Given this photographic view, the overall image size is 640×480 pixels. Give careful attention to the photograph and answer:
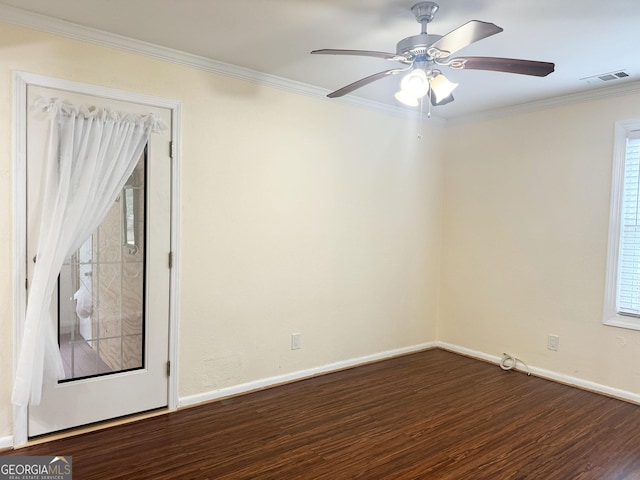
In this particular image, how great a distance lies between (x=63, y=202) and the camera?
262cm

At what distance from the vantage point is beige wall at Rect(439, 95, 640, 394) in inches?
149

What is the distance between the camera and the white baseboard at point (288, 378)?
3344mm

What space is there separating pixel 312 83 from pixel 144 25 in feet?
4.81

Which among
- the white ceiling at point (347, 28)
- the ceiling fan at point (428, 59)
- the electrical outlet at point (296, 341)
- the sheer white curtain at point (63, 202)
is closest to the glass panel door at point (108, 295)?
the sheer white curtain at point (63, 202)

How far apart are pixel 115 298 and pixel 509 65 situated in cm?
281

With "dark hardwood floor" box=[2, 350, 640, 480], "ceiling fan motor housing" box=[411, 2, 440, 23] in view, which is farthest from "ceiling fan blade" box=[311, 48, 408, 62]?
→ "dark hardwood floor" box=[2, 350, 640, 480]

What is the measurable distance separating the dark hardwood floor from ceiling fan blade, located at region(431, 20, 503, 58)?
2.29 metres

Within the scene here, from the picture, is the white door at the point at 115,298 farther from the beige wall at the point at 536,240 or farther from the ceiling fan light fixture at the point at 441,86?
the beige wall at the point at 536,240

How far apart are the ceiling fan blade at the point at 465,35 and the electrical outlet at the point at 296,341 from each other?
8.51 ft

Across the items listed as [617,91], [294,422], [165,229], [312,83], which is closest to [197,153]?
[165,229]

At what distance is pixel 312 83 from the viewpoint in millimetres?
3744

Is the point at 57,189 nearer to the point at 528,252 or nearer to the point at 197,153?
the point at 197,153

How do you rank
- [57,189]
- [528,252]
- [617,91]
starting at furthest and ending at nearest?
[528,252] → [617,91] → [57,189]

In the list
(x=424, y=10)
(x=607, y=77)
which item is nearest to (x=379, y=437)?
(x=424, y=10)
